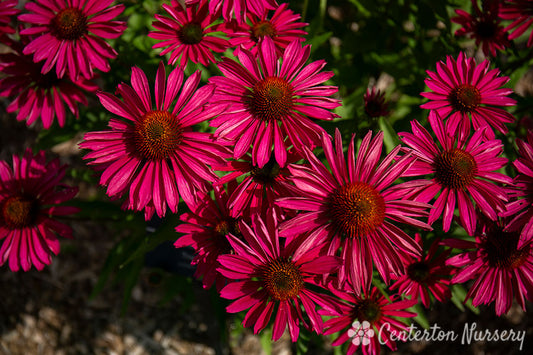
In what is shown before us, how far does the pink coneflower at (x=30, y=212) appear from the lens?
157cm

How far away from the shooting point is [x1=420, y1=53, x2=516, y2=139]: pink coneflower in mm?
1485

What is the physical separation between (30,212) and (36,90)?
1.96 ft

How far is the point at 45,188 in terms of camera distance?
1.68m

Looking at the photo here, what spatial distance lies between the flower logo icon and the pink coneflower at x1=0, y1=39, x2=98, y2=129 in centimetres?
160

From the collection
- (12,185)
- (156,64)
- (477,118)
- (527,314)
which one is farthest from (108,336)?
(527,314)

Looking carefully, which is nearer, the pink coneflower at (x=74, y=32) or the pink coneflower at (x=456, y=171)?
the pink coneflower at (x=456, y=171)

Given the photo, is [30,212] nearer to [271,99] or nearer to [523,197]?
[271,99]

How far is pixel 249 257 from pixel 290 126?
0.50 meters

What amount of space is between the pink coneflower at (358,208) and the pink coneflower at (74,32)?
982 mm

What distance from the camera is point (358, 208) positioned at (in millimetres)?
1235

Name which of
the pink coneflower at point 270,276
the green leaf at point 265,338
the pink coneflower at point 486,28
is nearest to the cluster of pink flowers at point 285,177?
the pink coneflower at point 270,276

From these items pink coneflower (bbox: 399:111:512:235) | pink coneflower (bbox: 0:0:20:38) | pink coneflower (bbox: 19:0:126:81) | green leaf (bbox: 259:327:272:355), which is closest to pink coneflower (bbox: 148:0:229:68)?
pink coneflower (bbox: 19:0:126:81)

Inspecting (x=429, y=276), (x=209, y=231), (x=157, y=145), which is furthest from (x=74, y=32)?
(x=429, y=276)

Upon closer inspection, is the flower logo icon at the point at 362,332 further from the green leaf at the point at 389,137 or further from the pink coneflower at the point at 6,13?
the pink coneflower at the point at 6,13
